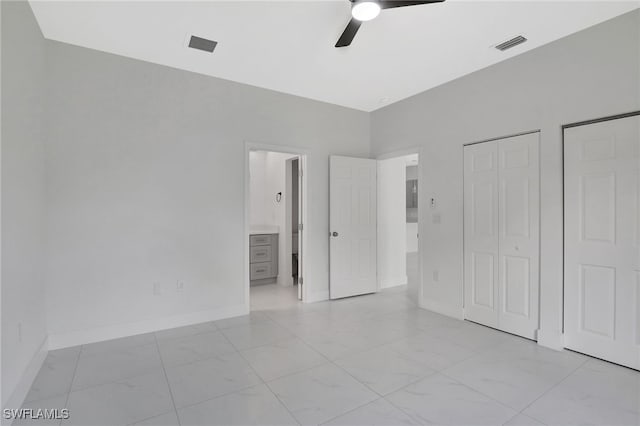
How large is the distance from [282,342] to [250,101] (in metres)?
2.87

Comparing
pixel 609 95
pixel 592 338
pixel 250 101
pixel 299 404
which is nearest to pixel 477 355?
pixel 592 338

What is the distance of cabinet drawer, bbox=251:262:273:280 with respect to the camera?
5.56 meters

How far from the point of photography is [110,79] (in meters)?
3.25

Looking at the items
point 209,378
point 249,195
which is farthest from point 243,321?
point 249,195

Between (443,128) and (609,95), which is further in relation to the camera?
(443,128)

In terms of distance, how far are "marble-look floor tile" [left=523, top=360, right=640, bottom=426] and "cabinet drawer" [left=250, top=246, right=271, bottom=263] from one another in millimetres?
4265

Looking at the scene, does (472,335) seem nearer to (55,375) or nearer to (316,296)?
(316,296)

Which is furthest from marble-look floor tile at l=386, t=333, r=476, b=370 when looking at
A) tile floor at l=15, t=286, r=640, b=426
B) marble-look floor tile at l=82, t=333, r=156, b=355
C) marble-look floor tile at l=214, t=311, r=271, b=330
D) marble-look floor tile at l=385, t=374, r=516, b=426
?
marble-look floor tile at l=82, t=333, r=156, b=355

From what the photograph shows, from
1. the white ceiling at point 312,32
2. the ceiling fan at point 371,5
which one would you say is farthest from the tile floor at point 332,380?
the white ceiling at point 312,32

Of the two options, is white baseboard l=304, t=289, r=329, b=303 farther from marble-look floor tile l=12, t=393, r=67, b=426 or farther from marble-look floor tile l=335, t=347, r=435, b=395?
marble-look floor tile l=12, t=393, r=67, b=426

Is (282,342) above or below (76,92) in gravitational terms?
below

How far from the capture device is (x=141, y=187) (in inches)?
134

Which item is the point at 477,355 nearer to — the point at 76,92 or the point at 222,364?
the point at 222,364

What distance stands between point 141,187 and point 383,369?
9.70 ft
